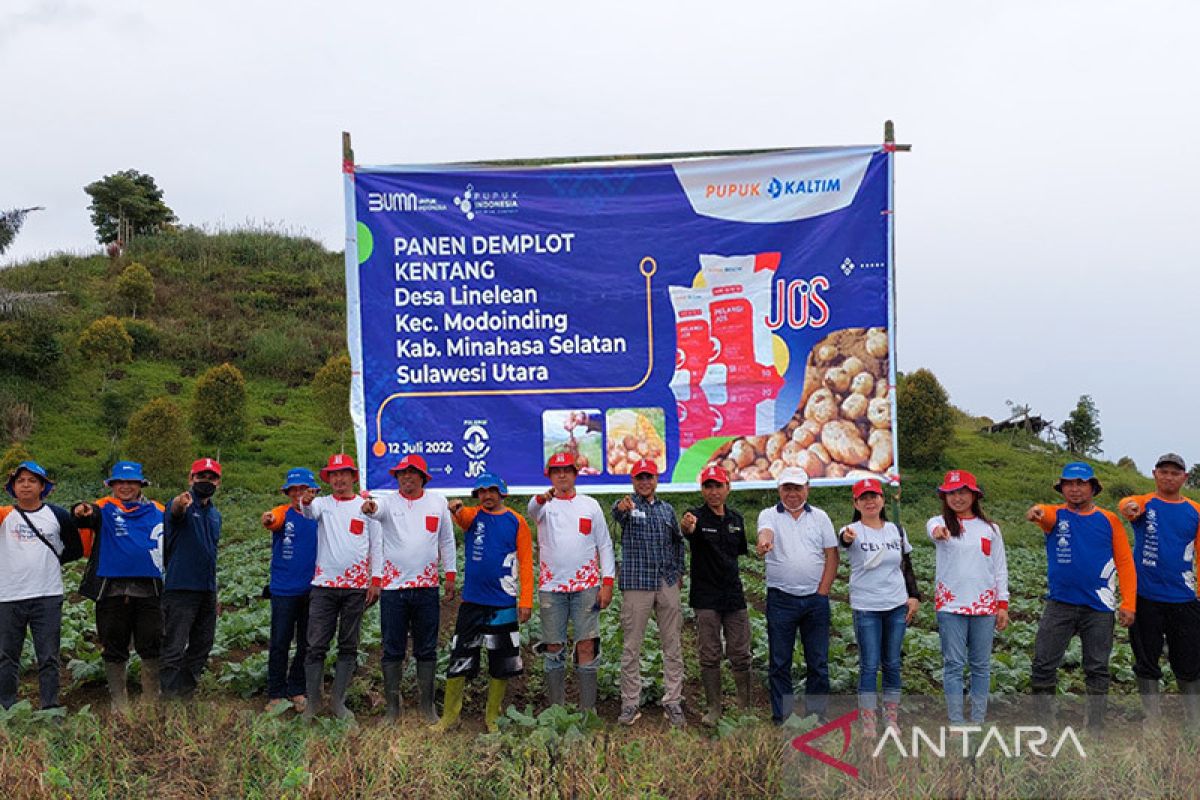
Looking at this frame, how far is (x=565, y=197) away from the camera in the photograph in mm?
8078

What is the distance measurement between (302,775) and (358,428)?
11.2ft

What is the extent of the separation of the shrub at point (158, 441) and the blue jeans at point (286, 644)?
18016 mm

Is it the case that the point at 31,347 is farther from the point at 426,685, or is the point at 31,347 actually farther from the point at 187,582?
the point at 426,685

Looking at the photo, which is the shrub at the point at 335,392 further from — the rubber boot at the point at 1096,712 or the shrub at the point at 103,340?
the rubber boot at the point at 1096,712

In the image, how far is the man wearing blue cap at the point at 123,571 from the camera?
23.2ft

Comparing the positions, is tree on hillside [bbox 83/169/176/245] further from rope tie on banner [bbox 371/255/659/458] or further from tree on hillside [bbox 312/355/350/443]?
rope tie on banner [bbox 371/255/659/458]

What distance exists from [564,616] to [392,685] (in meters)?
1.39

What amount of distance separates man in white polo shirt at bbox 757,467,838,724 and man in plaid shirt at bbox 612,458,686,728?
0.73 m

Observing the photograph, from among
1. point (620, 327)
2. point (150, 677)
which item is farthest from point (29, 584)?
point (620, 327)

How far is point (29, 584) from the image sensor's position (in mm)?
6840

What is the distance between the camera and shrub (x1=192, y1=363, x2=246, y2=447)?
88.2 ft

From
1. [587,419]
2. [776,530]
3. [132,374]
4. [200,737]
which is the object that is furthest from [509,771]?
[132,374]

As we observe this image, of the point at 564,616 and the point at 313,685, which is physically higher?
the point at 564,616

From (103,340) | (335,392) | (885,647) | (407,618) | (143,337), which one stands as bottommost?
(885,647)
